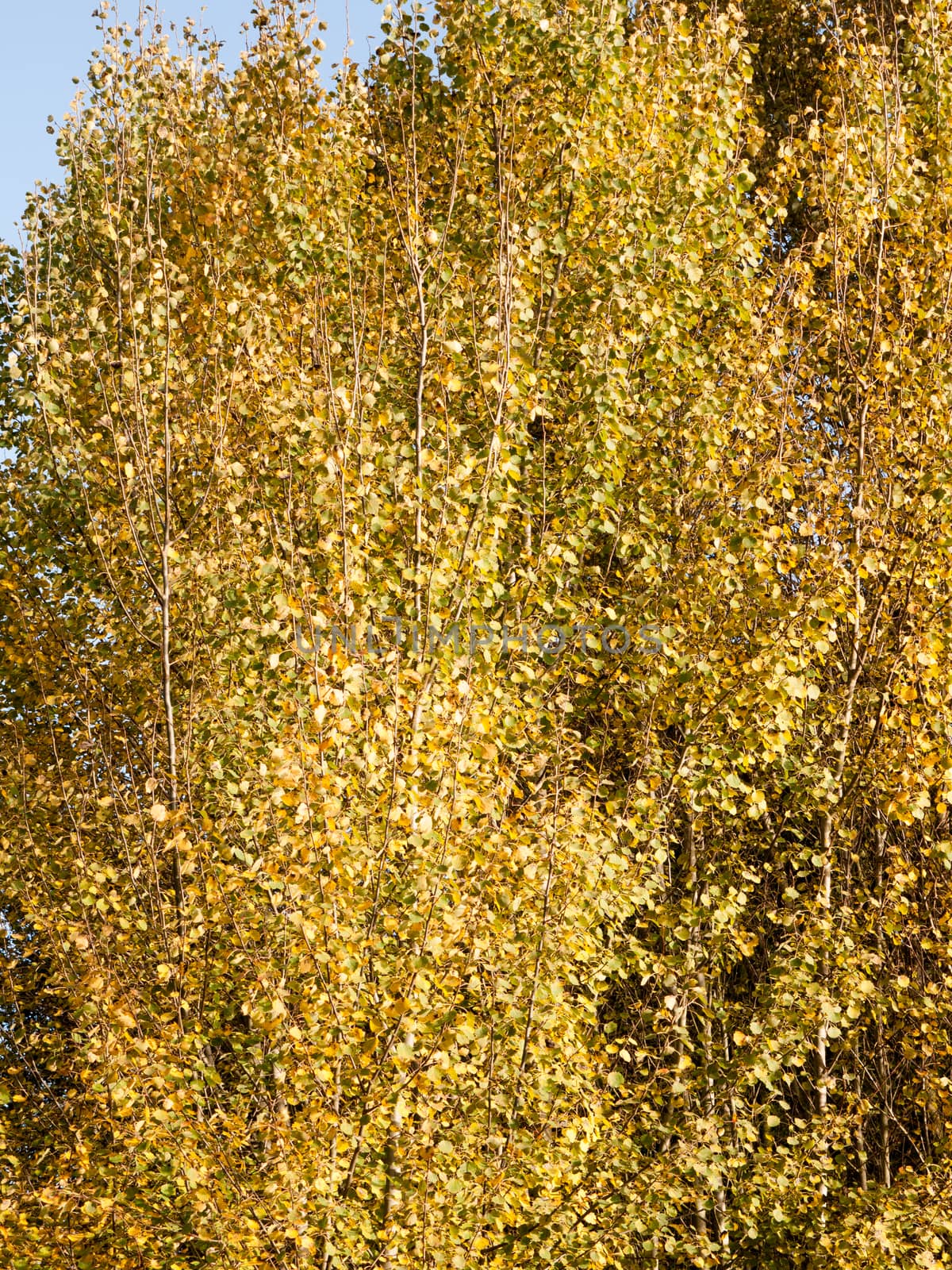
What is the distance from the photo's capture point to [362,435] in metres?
6.09

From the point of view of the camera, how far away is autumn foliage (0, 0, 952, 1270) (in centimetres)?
594

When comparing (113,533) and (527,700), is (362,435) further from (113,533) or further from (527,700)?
(527,700)

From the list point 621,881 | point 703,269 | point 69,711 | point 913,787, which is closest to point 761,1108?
point 621,881

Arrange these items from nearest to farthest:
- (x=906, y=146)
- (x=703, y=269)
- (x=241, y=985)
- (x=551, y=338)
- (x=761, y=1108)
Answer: (x=241, y=985), (x=761, y=1108), (x=551, y=338), (x=703, y=269), (x=906, y=146)

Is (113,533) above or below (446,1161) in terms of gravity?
above

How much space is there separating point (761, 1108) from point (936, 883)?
9.59ft

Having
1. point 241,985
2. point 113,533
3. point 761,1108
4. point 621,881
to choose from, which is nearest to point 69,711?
point 113,533

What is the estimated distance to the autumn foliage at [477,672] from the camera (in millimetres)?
5941

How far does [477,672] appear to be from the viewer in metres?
7.24

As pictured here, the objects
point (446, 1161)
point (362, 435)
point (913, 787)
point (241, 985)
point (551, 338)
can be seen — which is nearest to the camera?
point (362, 435)

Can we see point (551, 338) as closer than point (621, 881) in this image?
→ No

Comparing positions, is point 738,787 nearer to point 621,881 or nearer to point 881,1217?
point 621,881

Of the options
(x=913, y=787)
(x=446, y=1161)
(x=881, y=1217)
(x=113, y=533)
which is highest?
(x=113, y=533)

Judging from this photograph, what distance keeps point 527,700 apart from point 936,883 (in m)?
4.30
